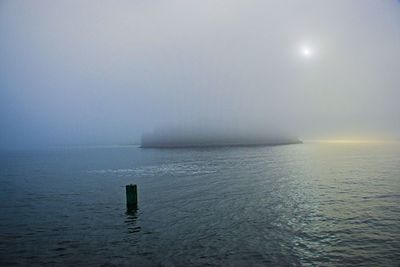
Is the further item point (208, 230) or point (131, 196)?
point (131, 196)

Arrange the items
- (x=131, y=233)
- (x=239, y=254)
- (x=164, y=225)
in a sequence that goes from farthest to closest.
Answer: (x=164, y=225), (x=131, y=233), (x=239, y=254)

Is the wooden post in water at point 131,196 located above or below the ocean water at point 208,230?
above

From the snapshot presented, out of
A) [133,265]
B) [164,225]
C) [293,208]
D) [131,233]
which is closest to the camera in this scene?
[133,265]

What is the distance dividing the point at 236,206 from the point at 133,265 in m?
18.5

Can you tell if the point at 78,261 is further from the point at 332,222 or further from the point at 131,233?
the point at 332,222

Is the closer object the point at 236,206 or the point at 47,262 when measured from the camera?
the point at 47,262

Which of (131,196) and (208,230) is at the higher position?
(131,196)

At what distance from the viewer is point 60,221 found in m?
28.2

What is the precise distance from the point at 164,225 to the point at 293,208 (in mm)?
14263

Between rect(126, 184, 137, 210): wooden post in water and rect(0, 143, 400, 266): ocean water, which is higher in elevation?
rect(126, 184, 137, 210): wooden post in water

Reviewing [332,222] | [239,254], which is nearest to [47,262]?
[239,254]

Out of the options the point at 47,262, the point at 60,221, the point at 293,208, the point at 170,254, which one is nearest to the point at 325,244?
the point at 170,254

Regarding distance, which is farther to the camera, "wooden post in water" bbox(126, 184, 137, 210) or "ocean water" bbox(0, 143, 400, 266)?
"wooden post in water" bbox(126, 184, 137, 210)

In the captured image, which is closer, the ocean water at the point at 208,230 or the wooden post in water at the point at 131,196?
the ocean water at the point at 208,230
